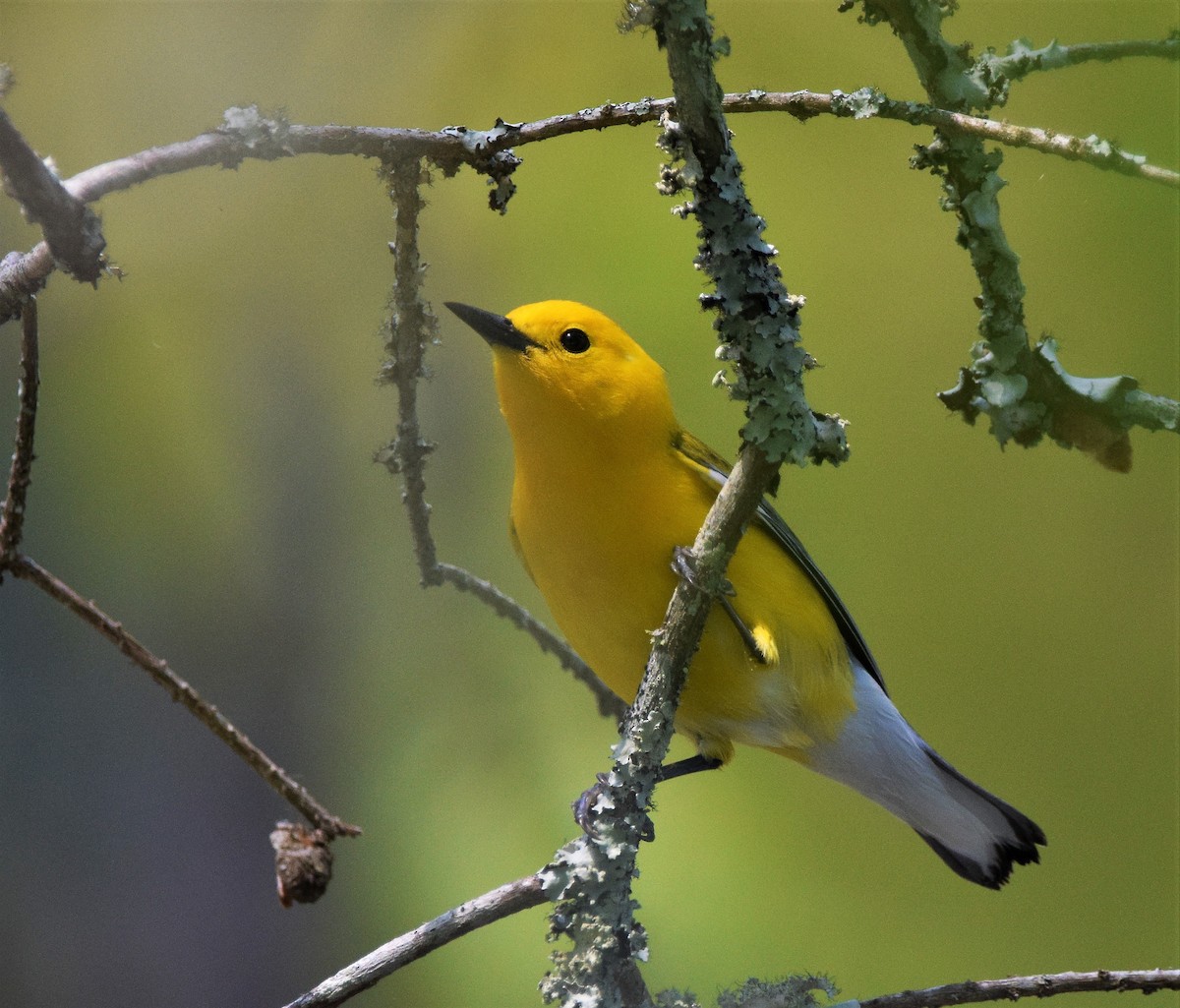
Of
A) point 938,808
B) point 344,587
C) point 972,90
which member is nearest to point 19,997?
point 344,587

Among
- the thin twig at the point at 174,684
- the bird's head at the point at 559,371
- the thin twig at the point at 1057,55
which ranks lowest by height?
the thin twig at the point at 174,684

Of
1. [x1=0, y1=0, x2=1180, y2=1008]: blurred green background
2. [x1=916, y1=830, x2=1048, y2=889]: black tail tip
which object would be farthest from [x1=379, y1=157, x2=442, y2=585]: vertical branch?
[x1=916, y1=830, x2=1048, y2=889]: black tail tip

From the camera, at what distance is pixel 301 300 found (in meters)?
1.06

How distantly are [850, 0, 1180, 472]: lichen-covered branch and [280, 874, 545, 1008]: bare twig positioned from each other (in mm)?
383

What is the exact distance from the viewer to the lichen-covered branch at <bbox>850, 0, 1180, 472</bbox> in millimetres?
537

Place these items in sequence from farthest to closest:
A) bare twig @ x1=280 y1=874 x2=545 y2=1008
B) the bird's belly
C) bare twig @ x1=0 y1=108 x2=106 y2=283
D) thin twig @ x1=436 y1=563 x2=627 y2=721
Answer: thin twig @ x1=436 y1=563 x2=627 y2=721 < the bird's belly < bare twig @ x1=280 y1=874 x2=545 y2=1008 < bare twig @ x1=0 y1=108 x2=106 y2=283

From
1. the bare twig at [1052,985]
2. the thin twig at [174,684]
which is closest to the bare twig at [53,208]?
the thin twig at [174,684]

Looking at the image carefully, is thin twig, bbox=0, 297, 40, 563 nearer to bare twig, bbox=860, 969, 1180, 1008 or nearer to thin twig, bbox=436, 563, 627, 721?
thin twig, bbox=436, 563, 627, 721

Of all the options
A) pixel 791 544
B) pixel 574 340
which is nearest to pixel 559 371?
pixel 574 340

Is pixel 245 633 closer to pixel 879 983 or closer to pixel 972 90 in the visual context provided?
pixel 879 983

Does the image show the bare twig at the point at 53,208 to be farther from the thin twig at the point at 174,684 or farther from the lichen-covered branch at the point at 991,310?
the lichen-covered branch at the point at 991,310

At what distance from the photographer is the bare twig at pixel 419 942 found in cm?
58

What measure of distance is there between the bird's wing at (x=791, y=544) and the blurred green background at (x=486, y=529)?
0.05 metres

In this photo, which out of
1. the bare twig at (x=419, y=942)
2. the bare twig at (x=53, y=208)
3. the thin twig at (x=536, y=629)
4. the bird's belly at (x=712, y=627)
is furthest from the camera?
the thin twig at (x=536, y=629)
